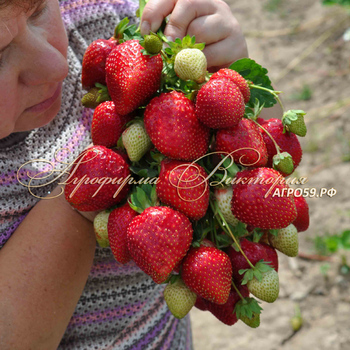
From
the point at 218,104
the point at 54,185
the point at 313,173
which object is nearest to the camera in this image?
the point at 218,104

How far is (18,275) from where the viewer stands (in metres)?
0.76

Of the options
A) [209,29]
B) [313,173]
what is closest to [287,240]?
[209,29]

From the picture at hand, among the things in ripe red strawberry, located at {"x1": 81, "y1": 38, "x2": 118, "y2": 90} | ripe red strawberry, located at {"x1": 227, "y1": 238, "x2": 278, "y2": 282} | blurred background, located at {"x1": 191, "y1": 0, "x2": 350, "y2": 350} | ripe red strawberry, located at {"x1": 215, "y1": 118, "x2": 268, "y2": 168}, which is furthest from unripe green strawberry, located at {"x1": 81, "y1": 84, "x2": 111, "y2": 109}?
blurred background, located at {"x1": 191, "y1": 0, "x2": 350, "y2": 350}

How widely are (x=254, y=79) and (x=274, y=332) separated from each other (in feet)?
3.85

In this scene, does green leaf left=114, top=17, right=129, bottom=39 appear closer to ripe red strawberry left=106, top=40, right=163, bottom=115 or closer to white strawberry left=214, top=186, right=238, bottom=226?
ripe red strawberry left=106, top=40, right=163, bottom=115

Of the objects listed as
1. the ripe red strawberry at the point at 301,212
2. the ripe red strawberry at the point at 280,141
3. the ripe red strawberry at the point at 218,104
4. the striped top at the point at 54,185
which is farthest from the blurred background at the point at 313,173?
the ripe red strawberry at the point at 218,104

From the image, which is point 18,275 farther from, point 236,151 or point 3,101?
point 236,151

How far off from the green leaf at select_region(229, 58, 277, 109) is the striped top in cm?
33

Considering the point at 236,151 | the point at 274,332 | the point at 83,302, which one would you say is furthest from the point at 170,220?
the point at 274,332

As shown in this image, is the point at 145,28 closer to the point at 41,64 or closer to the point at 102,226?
the point at 41,64

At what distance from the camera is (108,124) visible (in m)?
0.73

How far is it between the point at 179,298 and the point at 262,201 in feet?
0.62

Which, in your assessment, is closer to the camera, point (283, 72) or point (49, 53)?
point (49, 53)

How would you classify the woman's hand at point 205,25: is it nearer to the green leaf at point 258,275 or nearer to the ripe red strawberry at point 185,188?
the ripe red strawberry at point 185,188
